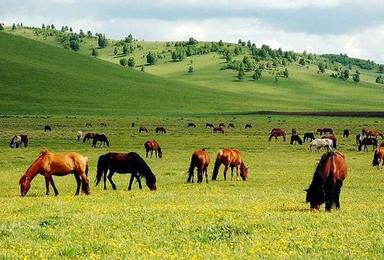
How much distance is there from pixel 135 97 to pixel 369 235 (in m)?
158

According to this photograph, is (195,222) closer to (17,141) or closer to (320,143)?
(320,143)

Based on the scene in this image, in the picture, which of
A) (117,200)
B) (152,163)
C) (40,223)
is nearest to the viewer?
(40,223)

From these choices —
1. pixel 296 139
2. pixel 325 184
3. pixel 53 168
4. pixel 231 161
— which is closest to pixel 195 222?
pixel 325 184

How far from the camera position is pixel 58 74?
174 m

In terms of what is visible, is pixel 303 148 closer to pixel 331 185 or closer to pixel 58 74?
pixel 331 185

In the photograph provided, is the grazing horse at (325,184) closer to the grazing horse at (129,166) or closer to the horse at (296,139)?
the grazing horse at (129,166)

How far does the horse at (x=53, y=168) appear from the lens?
23594mm

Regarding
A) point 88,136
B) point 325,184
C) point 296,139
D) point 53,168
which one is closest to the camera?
point 325,184

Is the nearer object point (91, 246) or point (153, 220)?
point (91, 246)

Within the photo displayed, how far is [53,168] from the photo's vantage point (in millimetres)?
23844

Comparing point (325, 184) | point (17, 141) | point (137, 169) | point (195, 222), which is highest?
point (325, 184)

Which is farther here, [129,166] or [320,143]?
[320,143]

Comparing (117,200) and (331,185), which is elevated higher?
(331,185)

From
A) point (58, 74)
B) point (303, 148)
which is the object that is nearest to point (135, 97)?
point (58, 74)
